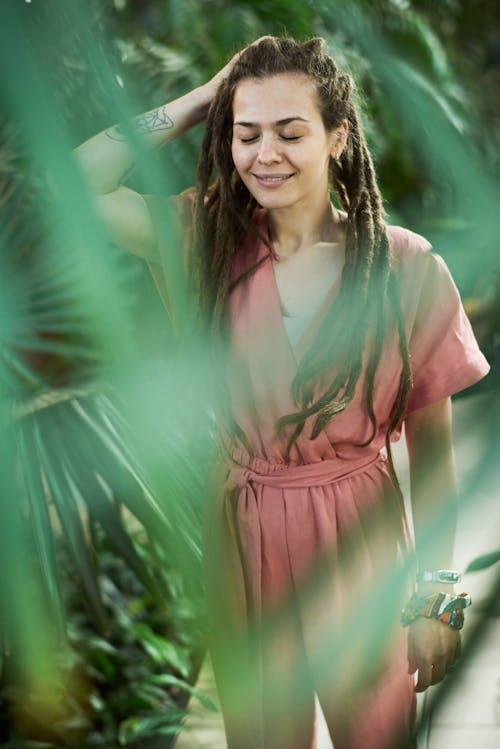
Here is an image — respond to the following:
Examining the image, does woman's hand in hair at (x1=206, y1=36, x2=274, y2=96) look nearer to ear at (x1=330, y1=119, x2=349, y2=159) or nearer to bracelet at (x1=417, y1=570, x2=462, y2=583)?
ear at (x1=330, y1=119, x2=349, y2=159)

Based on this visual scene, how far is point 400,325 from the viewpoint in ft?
4.19

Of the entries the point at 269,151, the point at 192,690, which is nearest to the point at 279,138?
the point at 269,151

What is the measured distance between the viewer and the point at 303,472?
4.43 ft

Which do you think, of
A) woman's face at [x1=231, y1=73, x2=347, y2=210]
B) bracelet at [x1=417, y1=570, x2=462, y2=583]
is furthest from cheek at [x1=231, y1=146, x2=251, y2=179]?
Answer: bracelet at [x1=417, y1=570, x2=462, y2=583]

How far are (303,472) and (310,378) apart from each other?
0.14m

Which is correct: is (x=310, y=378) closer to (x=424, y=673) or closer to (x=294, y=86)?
(x=294, y=86)

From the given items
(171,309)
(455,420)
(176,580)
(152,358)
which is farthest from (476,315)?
(171,309)

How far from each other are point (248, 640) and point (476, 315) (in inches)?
99.2

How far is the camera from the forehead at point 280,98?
1171 millimetres

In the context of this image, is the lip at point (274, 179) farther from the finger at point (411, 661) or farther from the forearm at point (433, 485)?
the finger at point (411, 661)

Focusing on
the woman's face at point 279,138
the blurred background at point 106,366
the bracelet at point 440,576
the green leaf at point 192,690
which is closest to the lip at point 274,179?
the woman's face at point 279,138

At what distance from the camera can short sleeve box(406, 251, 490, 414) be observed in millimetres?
1310

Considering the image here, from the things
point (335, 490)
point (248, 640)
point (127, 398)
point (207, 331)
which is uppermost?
point (207, 331)

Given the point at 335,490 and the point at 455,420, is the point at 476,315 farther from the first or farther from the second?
the point at 335,490
